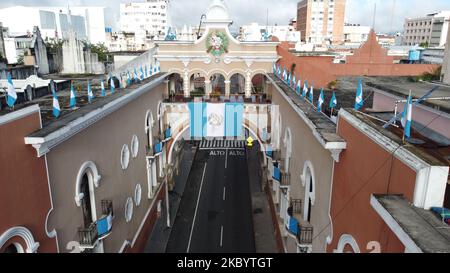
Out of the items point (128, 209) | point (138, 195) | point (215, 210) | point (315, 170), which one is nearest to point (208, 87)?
point (215, 210)

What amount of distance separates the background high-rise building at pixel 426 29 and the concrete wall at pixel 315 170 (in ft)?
288

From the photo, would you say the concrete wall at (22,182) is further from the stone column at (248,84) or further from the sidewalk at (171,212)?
the stone column at (248,84)

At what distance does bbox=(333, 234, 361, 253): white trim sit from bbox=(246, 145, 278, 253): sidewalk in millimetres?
13712

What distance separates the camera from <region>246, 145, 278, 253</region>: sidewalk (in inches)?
913

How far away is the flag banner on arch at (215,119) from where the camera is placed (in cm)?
2809

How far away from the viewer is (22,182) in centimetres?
893

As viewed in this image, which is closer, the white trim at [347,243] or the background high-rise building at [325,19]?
the white trim at [347,243]

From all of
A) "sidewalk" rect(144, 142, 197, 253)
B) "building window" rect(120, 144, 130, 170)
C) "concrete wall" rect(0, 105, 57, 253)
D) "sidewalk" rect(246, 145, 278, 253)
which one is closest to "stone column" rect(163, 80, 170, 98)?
"sidewalk" rect(144, 142, 197, 253)

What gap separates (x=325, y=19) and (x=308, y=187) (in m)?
118

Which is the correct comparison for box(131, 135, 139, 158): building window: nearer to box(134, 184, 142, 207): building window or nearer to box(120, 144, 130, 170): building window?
box(120, 144, 130, 170): building window

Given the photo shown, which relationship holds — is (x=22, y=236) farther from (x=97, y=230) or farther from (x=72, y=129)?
(x=97, y=230)

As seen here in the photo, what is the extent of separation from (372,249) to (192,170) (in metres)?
29.6

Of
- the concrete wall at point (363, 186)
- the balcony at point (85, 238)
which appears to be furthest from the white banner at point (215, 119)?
the concrete wall at point (363, 186)

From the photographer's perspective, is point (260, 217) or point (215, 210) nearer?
point (260, 217)
